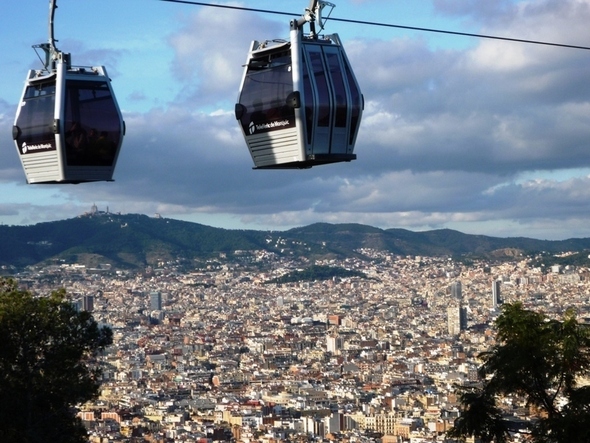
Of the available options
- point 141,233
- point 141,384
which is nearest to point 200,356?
point 141,384

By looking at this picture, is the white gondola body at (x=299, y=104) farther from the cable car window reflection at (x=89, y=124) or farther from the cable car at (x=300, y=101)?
the cable car window reflection at (x=89, y=124)

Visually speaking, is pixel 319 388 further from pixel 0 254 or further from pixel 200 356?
pixel 0 254

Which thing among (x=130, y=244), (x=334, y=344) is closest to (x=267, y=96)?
(x=334, y=344)

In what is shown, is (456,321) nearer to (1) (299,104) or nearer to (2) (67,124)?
(2) (67,124)

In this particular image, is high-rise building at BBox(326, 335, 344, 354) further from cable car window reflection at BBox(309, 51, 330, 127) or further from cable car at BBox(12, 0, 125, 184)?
cable car window reflection at BBox(309, 51, 330, 127)

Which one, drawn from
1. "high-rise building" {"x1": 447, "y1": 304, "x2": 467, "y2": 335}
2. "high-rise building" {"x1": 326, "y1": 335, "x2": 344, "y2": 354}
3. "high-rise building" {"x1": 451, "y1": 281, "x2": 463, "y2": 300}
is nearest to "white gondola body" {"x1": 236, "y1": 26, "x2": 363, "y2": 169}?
"high-rise building" {"x1": 326, "y1": 335, "x2": 344, "y2": 354}
